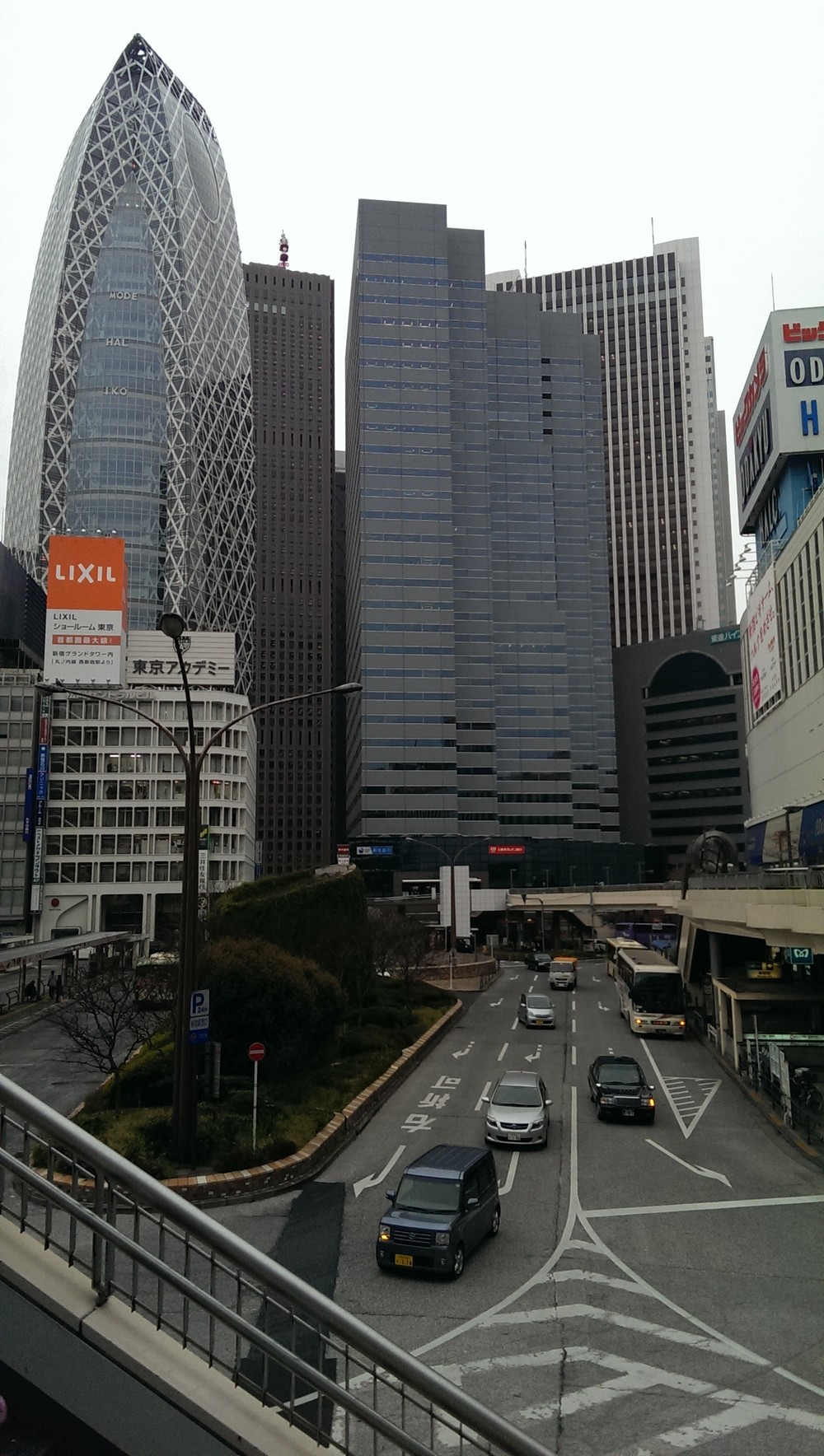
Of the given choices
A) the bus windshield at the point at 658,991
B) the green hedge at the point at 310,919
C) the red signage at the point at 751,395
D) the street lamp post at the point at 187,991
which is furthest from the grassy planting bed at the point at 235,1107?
the red signage at the point at 751,395

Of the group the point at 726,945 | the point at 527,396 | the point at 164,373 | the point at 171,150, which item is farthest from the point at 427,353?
the point at 726,945

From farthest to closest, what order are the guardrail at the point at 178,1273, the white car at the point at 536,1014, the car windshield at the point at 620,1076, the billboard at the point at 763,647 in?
the billboard at the point at 763,647, the white car at the point at 536,1014, the car windshield at the point at 620,1076, the guardrail at the point at 178,1273

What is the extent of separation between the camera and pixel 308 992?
26.5 m

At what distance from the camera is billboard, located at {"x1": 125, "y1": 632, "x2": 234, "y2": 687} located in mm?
100562

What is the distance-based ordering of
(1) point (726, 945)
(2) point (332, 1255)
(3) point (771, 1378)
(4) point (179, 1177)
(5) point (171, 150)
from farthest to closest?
(5) point (171, 150), (1) point (726, 945), (4) point (179, 1177), (2) point (332, 1255), (3) point (771, 1378)

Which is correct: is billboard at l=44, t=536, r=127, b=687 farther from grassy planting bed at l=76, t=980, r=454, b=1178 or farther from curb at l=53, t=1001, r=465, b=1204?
curb at l=53, t=1001, r=465, b=1204

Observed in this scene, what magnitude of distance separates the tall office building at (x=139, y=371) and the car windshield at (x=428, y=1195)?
129885 millimetres

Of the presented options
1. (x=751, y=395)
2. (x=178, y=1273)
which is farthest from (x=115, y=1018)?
(x=751, y=395)

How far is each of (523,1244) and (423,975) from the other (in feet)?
147

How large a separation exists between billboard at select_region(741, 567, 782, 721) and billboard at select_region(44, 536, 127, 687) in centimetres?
5829

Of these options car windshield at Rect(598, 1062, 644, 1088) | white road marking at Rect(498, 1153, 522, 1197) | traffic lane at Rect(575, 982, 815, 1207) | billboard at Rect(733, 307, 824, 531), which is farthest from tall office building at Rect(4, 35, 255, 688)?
white road marking at Rect(498, 1153, 522, 1197)

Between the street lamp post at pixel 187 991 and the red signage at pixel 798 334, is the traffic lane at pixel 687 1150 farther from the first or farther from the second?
the red signage at pixel 798 334

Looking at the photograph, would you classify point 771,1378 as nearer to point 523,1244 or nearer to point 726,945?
point 523,1244

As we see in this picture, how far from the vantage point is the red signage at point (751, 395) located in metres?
64.3
